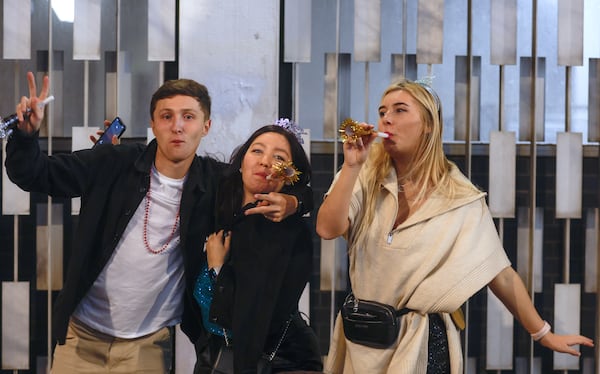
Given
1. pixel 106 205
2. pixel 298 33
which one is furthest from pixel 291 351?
pixel 298 33

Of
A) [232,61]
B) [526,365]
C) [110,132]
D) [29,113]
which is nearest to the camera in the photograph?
[29,113]

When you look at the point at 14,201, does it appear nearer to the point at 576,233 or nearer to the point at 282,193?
the point at 282,193

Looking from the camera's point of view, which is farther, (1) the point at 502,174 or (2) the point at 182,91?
(1) the point at 502,174

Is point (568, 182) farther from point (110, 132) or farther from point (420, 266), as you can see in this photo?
point (110, 132)

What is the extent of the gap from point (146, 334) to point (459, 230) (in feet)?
3.29

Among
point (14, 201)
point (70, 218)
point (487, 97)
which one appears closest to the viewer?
point (14, 201)

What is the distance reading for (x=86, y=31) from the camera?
3143mm

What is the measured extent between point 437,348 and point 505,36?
1563 mm

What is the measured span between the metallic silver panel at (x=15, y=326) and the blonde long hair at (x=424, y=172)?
162cm

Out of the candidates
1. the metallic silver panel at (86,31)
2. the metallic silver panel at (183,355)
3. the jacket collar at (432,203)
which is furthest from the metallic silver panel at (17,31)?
the jacket collar at (432,203)

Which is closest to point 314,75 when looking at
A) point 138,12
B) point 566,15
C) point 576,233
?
point 138,12

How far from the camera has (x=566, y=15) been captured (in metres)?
3.24

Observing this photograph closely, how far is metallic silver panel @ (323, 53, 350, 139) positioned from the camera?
3.23 metres

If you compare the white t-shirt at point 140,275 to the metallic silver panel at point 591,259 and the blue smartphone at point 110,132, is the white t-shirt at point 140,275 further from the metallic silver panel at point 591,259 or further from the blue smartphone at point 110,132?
the metallic silver panel at point 591,259
